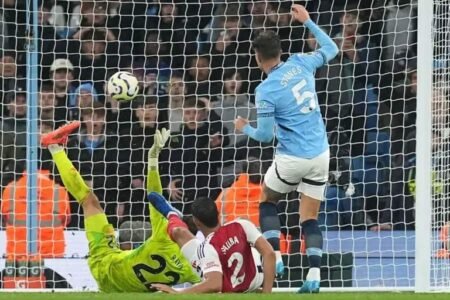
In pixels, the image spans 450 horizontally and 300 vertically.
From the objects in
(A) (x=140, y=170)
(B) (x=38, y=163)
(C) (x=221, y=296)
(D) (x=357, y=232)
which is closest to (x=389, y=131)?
(D) (x=357, y=232)

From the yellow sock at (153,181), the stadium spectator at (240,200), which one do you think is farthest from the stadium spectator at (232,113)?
the yellow sock at (153,181)

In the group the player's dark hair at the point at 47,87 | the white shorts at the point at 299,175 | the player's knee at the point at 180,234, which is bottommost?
the player's knee at the point at 180,234

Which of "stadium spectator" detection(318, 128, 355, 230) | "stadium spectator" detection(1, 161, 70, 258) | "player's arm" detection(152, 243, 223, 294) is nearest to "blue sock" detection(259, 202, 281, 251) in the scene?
"player's arm" detection(152, 243, 223, 294)

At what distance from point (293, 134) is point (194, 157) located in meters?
3.69

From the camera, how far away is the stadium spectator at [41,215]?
1288cm

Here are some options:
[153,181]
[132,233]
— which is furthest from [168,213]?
[132,233]

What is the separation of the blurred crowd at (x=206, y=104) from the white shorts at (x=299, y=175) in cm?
297

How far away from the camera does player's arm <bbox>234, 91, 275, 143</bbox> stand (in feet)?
31.9

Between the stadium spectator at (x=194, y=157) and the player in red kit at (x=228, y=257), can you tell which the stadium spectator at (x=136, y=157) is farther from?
the player in red kit at (x=228, y=257)

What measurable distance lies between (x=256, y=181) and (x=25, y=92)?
253 centimetres

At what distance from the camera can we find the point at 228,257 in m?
9.55

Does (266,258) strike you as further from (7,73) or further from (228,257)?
(7,73)

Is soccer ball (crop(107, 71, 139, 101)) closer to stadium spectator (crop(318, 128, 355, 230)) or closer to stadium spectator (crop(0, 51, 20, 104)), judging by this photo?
stadium spectator (crop(0, 51, 20, 104))

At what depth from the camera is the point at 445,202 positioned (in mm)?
11875
